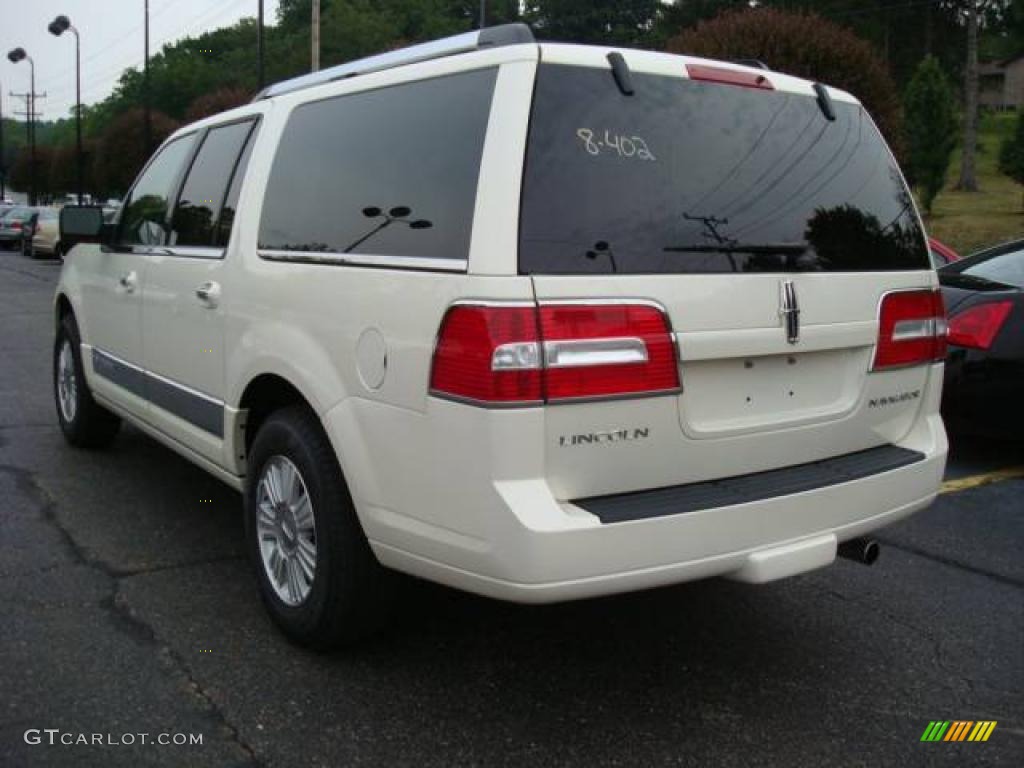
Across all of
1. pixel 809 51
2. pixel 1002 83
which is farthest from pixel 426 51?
pixel 1002 83

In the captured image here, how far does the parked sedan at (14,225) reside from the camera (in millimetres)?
33906

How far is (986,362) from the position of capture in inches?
221

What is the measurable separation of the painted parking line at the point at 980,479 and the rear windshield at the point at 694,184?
2.62 metres

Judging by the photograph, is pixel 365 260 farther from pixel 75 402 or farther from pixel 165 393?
pixel 75 402

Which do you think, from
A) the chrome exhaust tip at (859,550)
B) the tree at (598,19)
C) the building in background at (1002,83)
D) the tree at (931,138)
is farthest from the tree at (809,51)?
the building in background at (1002,83)

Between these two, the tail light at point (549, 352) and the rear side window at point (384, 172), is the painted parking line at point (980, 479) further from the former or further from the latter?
the rear side window at point (384, 172)

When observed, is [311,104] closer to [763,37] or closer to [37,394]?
[37,394]

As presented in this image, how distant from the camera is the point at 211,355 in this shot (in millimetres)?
3867

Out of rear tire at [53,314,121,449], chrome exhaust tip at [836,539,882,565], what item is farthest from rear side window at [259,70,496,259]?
rear tire at [53,314,121,449]

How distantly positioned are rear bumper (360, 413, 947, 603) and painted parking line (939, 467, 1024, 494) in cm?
273

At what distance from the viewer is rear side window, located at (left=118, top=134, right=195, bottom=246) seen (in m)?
4.62

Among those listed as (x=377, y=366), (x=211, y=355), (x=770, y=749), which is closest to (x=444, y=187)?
(x=377, y=366)

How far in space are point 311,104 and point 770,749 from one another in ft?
8.49

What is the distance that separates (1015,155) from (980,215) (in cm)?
209
